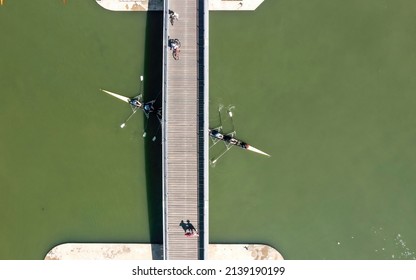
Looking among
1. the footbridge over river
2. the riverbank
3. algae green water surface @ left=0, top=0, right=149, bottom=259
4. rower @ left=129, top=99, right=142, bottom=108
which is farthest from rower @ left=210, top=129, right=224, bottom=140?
the riverbank

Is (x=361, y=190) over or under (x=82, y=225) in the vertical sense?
over

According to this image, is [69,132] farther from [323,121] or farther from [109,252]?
[323,121]

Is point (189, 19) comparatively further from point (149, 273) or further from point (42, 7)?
point (149, 273)

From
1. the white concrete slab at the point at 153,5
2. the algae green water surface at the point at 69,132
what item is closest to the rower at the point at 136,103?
the algae green water surface at the point at 69,132

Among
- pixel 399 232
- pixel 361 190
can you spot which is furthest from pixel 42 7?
pixel 399 232

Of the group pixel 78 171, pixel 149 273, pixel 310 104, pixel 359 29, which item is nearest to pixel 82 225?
pixel 78 171

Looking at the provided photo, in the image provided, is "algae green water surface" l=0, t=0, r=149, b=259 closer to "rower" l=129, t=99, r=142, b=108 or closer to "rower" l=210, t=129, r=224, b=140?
"rower" l=129, t=99, r=142, b=108

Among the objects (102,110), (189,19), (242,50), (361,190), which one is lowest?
(361,190)
